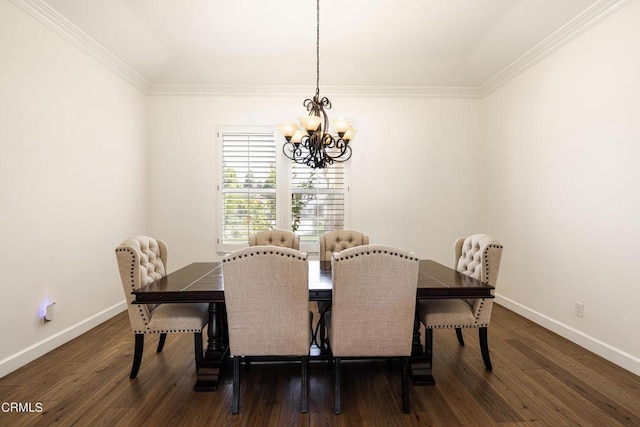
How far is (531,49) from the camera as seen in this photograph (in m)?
3.43

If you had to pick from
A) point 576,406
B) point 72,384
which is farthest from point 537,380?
point 72,384

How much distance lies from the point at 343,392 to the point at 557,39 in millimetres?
3670

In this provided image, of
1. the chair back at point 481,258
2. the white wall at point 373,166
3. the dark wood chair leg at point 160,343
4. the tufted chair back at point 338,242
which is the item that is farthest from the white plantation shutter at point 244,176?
the chair back at point 481,258

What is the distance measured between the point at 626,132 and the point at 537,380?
1.98 meters

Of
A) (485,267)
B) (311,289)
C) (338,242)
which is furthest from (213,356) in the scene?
(485,267)

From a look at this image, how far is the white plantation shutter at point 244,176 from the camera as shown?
4.38 m

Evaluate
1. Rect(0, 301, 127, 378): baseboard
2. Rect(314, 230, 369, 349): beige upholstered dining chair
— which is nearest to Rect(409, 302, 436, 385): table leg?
Rect(314, 230, 369, 349): beige upholstered dining chair

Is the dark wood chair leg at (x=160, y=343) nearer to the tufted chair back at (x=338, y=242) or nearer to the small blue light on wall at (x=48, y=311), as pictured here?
the small blue light on wall at (x=48, y=311)

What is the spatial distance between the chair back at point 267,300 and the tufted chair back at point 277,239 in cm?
147

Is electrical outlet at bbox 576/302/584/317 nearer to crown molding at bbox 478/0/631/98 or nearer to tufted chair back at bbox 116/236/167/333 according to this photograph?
crown molding at bbox 478/0/631/98

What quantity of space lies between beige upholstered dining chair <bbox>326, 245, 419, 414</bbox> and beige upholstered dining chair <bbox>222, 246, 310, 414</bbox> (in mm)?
188

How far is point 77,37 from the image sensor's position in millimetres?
3047

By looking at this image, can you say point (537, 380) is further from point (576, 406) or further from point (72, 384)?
point (72, 384)

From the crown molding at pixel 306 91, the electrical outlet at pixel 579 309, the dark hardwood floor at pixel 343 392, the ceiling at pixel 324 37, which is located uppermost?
the ceiling at pixel 324 37
